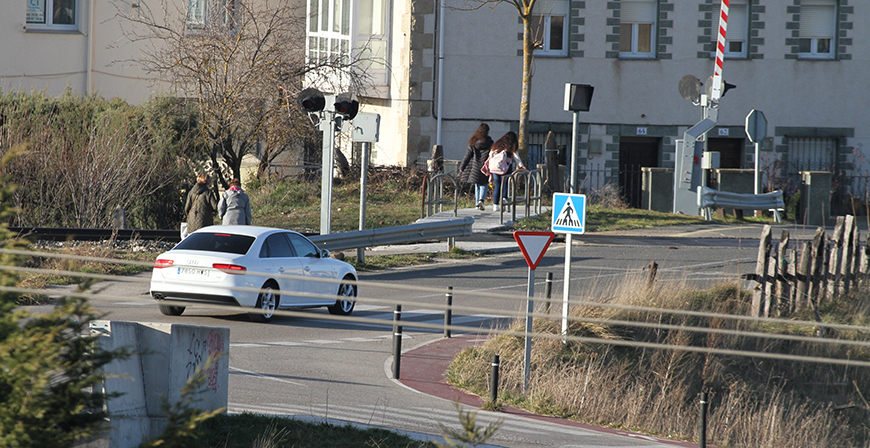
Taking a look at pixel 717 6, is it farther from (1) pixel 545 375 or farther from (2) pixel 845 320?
(1) pixel 545 375

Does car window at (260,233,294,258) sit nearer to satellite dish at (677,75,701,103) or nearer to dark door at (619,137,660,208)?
satellite dish at (677,75,701,103)

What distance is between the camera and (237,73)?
81.5 ft

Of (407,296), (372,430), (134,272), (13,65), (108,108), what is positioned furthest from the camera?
(13,65)

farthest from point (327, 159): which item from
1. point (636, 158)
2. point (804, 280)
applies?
point (636, 158)

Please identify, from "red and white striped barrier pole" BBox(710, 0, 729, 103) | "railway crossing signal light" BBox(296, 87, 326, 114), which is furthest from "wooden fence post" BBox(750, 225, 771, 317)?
"red and white striped barrier pole" BBox(710, 0, 729, 103)

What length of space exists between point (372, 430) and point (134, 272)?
11.1 metres

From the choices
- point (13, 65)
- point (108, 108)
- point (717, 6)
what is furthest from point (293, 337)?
point (717, 6)

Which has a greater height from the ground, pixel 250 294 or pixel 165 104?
pixel 165 104

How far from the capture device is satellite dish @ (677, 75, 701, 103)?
2656cm

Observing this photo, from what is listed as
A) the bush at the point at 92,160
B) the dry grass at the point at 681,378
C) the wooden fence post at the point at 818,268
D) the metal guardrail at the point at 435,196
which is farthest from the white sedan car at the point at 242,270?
the metal guardrail at the point at 435,196

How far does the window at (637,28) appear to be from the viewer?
3056 cm

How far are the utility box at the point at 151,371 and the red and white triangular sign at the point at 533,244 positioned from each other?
455 centimetres

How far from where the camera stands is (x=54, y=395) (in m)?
3.95

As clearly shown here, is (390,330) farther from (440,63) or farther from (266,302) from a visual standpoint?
(440,63)
